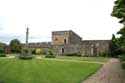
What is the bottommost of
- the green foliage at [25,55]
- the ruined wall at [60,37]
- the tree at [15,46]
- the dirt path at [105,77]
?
the dirt path at [105,77]

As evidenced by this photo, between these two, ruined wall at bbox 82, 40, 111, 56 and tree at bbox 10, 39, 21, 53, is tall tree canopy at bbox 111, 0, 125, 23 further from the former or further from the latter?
tree at bbox 10, 39, 21, 53

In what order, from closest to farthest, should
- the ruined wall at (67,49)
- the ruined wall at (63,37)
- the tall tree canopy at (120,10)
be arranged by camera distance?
the tall tree canopy at (120,10), the ruined wall at (67,49), the ruined wall at (63,37)

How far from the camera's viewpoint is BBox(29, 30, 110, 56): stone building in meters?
65.3

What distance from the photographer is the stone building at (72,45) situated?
65.3 metres

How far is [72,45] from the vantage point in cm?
6800

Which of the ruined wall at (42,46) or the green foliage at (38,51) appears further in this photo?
the ruined wall at (42,46)

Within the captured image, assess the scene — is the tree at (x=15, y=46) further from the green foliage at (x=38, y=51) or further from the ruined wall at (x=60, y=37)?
the ruined wall at (x=60, y=37)

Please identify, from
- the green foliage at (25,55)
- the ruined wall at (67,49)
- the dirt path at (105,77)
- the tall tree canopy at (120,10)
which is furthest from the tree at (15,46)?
the tall tree canopy at (120,10)

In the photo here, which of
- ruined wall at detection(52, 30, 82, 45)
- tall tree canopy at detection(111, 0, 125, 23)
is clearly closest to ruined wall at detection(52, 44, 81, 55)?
ruined wall at detection(52, 30, 82, 45)

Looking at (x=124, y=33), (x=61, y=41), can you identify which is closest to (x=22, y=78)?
(x=124, y=33)

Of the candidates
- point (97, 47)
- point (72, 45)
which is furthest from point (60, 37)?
point (97, 47)

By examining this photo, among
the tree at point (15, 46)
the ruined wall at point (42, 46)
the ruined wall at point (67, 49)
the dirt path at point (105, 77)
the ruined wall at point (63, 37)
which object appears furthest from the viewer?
the ruined wall at point (42, 46)

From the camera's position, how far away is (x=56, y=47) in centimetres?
7138

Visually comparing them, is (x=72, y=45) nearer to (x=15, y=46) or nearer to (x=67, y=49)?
(x=67, y=49)
